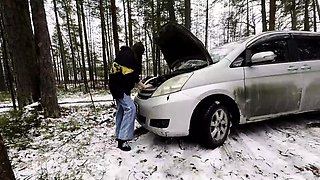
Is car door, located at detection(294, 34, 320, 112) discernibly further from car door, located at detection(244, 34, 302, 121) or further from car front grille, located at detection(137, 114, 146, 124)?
car front grille, located at detection(137, 114, 146, 124)

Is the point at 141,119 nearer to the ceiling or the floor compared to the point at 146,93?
nearer to the floor

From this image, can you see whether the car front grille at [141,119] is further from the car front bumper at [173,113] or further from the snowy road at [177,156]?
the snowy road at [177,156]

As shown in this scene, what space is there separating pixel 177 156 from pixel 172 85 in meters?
1.09

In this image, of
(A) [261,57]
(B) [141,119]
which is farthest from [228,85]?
(B) [141,119]

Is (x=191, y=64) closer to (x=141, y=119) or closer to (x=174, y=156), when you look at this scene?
(x=141, y=119)

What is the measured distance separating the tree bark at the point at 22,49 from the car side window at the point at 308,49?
6121mm

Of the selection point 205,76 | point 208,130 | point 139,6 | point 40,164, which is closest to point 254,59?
point 205,76

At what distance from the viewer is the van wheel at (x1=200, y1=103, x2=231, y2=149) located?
3828 millimetres

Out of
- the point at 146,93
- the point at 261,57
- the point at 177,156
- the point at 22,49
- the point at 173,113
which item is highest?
the point at 22,49

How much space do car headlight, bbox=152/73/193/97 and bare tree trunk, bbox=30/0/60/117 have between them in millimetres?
3118

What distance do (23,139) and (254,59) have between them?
4.42 meters

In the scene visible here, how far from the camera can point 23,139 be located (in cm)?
463

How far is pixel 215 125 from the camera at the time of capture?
395 centimetres

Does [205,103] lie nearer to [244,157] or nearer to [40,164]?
[244,157]
